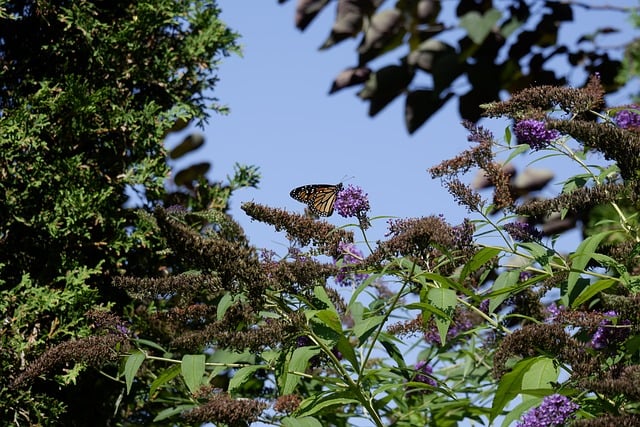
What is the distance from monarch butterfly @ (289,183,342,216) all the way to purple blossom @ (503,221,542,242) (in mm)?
961

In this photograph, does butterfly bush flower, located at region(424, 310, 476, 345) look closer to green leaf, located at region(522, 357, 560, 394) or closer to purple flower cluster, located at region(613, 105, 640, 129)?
purple flower cluster, located at region(613, 105, 640, 129)

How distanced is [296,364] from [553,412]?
32.3 inches

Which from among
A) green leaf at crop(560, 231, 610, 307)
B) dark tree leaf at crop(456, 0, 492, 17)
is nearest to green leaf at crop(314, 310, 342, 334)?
green leaf at crop(560, 231, 610, 307)

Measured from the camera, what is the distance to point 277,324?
2.67 metres

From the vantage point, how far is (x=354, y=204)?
2.75m

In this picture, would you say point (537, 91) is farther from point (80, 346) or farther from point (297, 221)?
point (80, 346)

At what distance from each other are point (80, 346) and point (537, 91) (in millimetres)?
1645

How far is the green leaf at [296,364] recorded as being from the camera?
9.10ft

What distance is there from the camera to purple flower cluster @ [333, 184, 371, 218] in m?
2.75

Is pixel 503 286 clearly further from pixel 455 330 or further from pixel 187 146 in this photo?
pixel 187 146

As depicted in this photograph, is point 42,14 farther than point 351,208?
Yes

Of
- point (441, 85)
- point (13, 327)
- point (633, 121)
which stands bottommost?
point (13, 327)

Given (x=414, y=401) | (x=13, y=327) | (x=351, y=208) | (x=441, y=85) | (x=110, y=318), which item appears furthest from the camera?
(x=414, y=401)

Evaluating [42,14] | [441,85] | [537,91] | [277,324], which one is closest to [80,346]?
[277,324]
